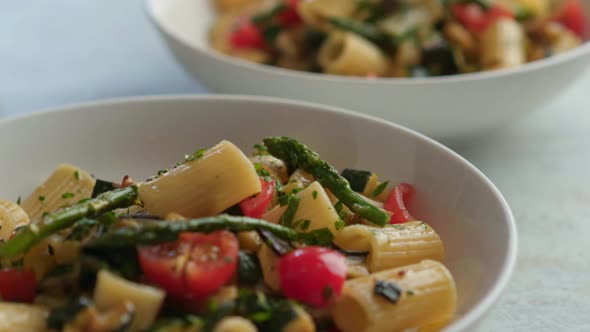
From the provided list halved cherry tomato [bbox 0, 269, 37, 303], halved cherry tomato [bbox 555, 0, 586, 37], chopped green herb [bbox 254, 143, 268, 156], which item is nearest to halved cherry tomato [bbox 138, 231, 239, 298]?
halved cherry tomato [bbox 0, 269, 37, 303]

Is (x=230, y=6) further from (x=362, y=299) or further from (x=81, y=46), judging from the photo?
(x=362, y=299)

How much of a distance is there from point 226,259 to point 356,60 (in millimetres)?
2159

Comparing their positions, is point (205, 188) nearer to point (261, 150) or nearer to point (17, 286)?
point (261, 150)

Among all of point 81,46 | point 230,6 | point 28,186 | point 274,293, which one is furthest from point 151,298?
point 81,46

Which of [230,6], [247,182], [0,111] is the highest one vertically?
[230,6]

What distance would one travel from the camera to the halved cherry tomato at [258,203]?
2.36 meters

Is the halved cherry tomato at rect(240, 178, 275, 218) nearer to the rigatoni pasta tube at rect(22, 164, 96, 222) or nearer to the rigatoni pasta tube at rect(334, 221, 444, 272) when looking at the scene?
the rigatoni pasta tube at rect(334, 221, 444, 272)

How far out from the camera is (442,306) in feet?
7.02

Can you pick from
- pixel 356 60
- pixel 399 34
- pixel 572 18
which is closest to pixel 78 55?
pixel 356 60

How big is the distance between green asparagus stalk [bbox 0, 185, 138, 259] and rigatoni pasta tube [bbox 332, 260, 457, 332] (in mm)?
721

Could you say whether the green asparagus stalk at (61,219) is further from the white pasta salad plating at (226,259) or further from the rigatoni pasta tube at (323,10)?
the rigatoni pasta tube at (323,10)

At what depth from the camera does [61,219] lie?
2.18m

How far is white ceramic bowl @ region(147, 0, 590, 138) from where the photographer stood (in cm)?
342

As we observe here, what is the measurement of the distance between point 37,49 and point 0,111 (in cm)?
99
